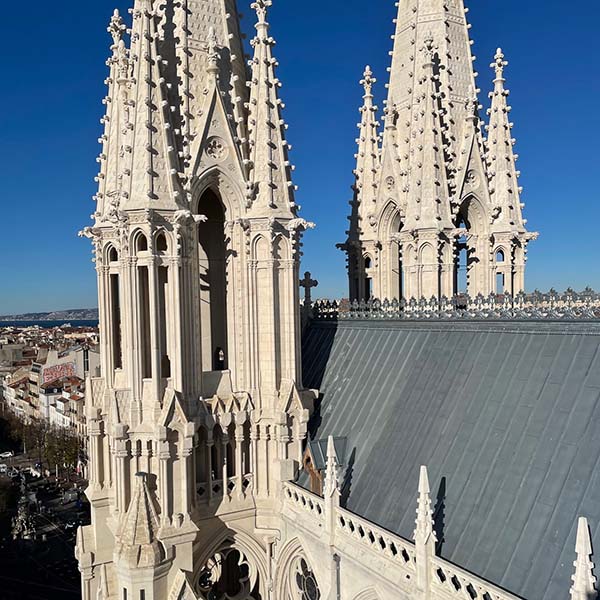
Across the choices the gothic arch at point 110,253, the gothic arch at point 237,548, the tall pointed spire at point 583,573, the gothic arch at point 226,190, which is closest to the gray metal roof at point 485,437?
the tall pointed spire at point 583,573

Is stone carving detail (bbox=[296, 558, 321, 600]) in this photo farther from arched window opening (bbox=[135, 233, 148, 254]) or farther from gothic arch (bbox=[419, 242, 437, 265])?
gothic arch (bbox=[419, 242, 437, 265])

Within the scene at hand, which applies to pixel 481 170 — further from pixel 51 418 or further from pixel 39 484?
pixel 51 418

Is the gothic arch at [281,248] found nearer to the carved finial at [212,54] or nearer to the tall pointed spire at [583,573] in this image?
the carved finial at [212,54]

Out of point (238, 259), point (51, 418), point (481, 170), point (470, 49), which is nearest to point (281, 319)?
point (238, 259)

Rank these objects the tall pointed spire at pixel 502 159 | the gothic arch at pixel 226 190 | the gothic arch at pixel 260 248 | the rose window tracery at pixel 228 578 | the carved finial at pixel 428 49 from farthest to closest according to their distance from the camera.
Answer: the tall pointed spire at pixel 502 159 < the carved finial at pixel 428 49 < the rose window tracery at pixel 228 578 < the gothic arch at pixel 260 248 < the gothic arch at pixel 226 190

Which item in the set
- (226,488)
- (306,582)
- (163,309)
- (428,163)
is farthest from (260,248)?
(428,163)

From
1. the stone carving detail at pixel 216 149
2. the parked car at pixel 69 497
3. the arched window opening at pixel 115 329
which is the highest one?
the stone carving detail at pixel 216 149
